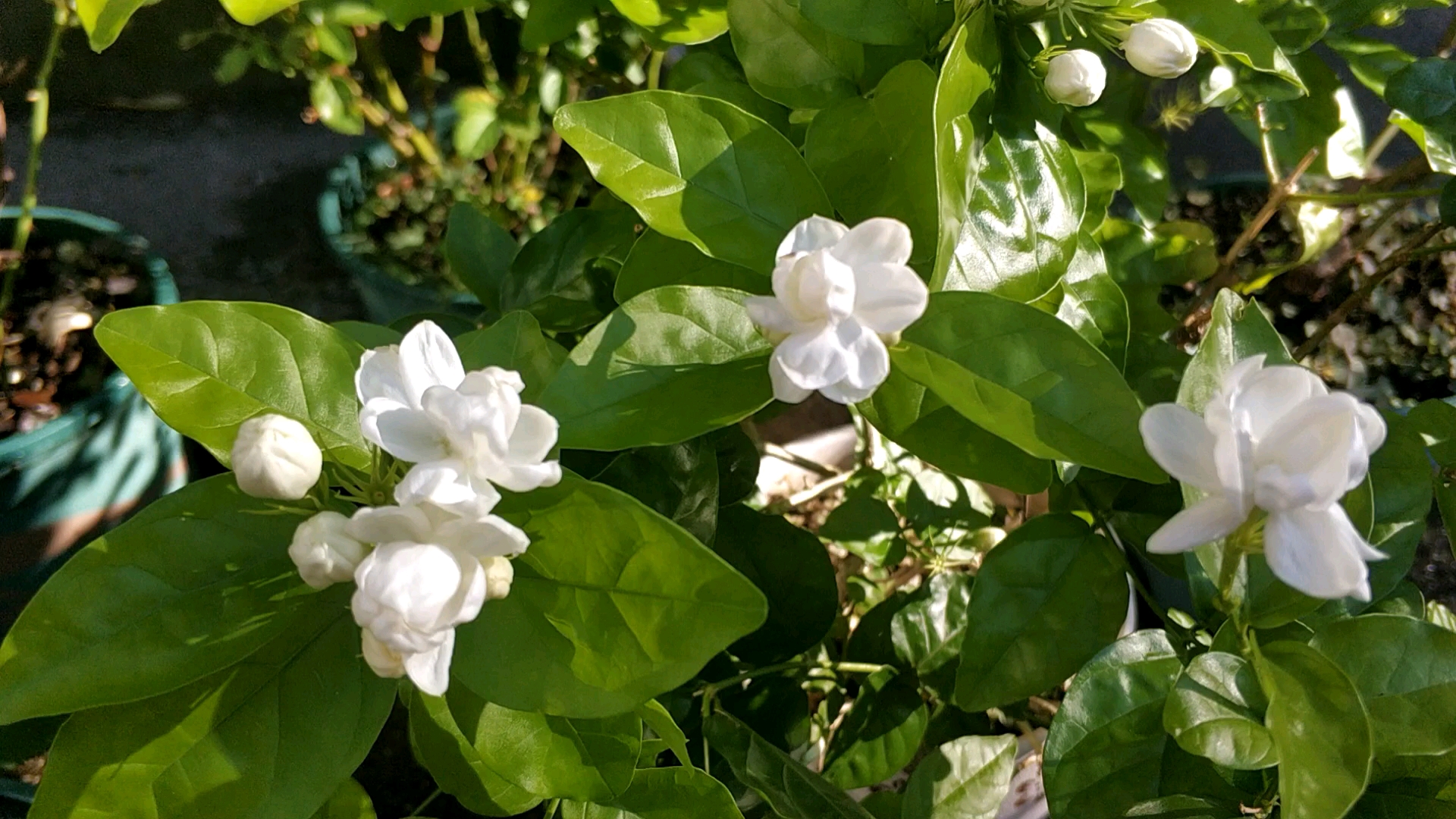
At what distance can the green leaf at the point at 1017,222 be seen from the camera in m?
0.47

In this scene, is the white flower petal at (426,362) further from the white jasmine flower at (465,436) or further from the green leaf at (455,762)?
the green leaf at (455,762)

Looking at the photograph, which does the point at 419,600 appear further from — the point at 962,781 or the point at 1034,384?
the point at 962,781

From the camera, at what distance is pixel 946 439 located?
46cm

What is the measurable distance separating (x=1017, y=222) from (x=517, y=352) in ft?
0.80

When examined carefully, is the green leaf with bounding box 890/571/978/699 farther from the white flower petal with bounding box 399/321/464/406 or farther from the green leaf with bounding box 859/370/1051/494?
the white flower petal with bounding box 399/321/464/406

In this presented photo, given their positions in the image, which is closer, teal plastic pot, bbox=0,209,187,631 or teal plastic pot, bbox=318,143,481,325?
teal plastic pot, bbox=0,209,187,631

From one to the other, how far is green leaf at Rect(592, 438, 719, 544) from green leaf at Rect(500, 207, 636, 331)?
0.14m

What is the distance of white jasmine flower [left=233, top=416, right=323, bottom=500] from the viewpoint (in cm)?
35

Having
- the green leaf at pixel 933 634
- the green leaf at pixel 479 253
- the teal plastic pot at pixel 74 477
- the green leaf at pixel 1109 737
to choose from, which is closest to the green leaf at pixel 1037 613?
the green leaf at pixel 1109 737

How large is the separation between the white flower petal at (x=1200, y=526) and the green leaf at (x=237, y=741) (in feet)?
1.01

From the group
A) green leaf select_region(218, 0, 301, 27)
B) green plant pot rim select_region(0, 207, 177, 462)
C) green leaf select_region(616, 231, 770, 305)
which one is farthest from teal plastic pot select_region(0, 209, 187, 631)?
green leaf select_region(616, 231, 770, 305)

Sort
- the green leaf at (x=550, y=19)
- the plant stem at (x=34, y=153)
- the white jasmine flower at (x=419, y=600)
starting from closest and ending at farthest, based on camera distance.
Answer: the white jasmine flower at (x=419, y=600), the green leaf at (x=550, y=19), the plant stem at (x=34, y=153)

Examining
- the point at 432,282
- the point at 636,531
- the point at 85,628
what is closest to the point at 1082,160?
the point at 636,531

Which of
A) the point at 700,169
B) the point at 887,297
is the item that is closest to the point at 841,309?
the point at 887,297
